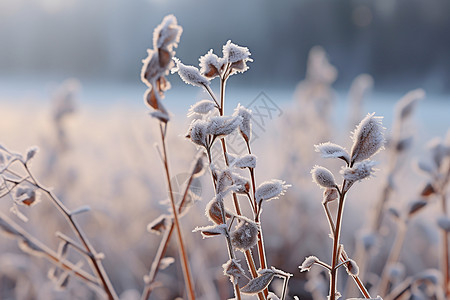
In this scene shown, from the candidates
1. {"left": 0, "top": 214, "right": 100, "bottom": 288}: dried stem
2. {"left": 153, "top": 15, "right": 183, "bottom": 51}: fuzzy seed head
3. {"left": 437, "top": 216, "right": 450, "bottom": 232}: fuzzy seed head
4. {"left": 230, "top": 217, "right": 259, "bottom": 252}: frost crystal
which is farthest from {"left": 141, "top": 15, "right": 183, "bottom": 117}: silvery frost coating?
{"left": 437, "top": 216, "right": 450, "bottom": 232}: fuzzy seed head

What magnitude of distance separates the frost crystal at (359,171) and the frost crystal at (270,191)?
5cm

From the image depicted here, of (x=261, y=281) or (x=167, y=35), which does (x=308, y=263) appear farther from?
(x=167, y=35)

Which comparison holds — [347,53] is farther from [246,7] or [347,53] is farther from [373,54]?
[246,7]

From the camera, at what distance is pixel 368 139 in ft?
1.06

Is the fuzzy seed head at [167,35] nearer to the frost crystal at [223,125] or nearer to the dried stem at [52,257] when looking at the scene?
the frost crystal at [223,125]

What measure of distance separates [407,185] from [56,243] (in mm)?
1447

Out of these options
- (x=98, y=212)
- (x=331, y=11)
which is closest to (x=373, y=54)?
(x=331, y=11)

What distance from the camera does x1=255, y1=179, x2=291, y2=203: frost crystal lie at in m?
0.34

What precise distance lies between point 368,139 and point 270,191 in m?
0.08

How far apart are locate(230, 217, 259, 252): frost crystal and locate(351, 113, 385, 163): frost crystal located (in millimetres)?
90

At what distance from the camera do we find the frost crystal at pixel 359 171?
0.30 meters

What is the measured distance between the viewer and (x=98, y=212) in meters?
0.99

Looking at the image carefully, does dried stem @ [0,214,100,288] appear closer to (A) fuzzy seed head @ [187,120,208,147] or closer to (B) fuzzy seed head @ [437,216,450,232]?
(A) fuzzy seed head @ [187,120,208,147]

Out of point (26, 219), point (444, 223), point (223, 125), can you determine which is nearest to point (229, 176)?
point (223, 125)
